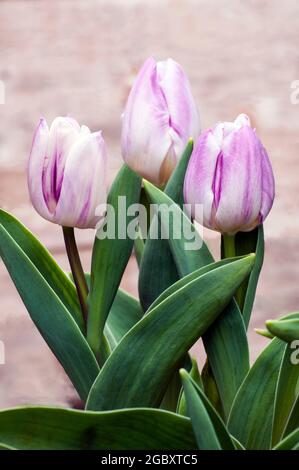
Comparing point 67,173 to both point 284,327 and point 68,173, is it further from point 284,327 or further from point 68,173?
point 284,327

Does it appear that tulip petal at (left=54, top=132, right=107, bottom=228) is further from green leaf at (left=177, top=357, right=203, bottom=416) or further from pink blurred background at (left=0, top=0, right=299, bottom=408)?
pink blurred background at (left=0, top=0, right=299, bottom=408)

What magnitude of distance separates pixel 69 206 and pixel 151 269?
0.05 metres

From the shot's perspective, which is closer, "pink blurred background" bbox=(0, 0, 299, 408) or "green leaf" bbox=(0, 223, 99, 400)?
"green leaf" bbox=(0, 223, 99, 400)

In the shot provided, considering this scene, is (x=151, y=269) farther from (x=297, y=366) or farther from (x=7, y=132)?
(x=7, y=132)

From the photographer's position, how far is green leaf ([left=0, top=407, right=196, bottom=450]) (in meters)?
0.30

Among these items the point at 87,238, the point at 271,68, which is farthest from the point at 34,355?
the point at 271,68

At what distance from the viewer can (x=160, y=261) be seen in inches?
14.0

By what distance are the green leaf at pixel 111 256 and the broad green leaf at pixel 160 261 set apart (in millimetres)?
11

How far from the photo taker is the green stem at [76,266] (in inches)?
14.0

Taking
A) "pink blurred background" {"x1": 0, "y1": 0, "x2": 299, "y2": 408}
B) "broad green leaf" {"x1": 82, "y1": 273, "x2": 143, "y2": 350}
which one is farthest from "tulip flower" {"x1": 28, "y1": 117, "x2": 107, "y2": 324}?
"pink blurred background" {"x1": 0, "y1": 0, "x2": 299, "y2": 408}

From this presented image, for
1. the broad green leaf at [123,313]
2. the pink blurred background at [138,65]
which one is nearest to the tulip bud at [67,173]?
the broad green leaf at [123,313]

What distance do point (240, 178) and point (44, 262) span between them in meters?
0.11

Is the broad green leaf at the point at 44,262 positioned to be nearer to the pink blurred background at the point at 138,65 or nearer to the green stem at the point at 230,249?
the green stem at the point at 230,249

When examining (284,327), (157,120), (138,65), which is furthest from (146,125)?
(138,65)
